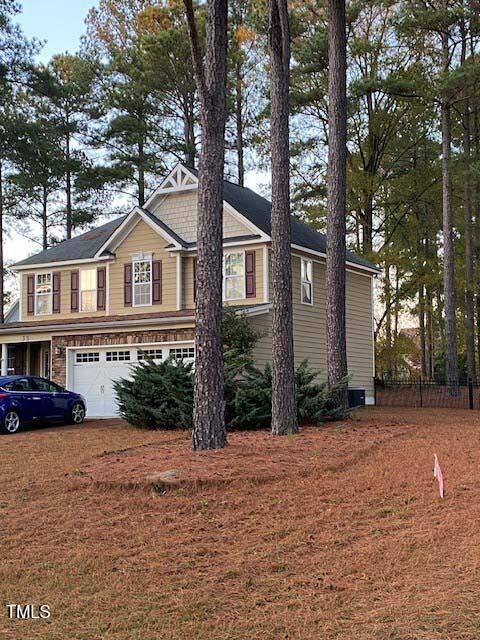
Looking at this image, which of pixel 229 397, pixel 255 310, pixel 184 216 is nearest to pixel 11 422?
pixel 229 397

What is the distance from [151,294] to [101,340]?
238 centimetres

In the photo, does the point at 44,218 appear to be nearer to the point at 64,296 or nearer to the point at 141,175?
the point at 141,175

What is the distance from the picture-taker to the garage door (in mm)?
19016

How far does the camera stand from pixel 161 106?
3141 centimetres

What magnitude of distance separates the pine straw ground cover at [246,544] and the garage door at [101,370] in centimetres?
848

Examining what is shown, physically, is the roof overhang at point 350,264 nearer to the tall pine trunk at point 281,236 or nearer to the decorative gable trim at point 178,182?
the decorative gable trim at point 178,182

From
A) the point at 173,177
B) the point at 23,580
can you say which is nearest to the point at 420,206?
the point at 173,177

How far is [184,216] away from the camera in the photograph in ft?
70.4

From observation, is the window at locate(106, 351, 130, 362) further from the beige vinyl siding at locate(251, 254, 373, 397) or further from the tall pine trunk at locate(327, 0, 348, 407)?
the tall pine trunk at locate(327, 0, 348, 407)

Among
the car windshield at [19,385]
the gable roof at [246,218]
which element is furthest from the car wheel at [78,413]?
the gable roof at [246,218]

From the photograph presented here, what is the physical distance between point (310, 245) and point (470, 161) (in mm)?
7435

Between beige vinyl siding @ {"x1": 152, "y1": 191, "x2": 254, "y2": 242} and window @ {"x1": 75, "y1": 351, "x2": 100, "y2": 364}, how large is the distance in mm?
4487

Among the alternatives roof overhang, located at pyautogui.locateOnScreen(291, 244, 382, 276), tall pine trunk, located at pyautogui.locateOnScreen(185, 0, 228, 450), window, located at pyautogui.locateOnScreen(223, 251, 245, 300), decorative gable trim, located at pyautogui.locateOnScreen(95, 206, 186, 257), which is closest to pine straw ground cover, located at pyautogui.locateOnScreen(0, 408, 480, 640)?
tall pine trunk, located at pyautogui.locateOnScreen(185, 0, 228, 450)

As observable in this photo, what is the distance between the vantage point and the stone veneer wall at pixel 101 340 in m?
18.3
